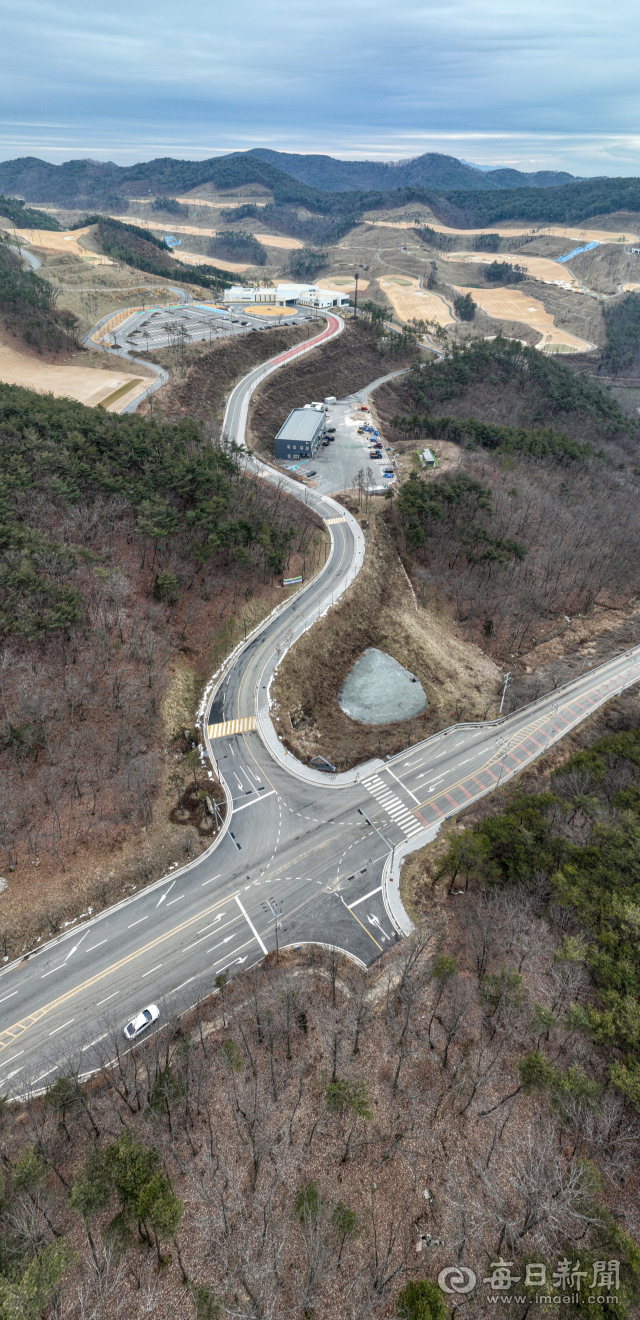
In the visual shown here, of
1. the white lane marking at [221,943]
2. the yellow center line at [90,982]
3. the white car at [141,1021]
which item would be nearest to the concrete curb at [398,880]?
the white lane marking at [221,943]

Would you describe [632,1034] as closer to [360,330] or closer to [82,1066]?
[82,1066]

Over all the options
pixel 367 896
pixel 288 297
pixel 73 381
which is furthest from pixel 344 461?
pixel 288 297

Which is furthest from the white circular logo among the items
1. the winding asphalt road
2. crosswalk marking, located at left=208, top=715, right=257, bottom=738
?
crosswalk marking, located at left=208, top=715, right=257, bottom=738

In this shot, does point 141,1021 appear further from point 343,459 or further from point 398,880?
point 343,459

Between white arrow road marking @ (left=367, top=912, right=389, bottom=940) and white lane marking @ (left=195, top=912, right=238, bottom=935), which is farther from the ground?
white lane marking @ (left=195, top=912, right=238, bottom=935)

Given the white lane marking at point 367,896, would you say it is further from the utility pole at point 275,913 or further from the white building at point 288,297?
the white building at point 288,297

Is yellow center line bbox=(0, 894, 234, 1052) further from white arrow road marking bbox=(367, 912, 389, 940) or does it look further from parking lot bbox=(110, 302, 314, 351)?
parking lot bbox=(110, 302, 314, 351)
